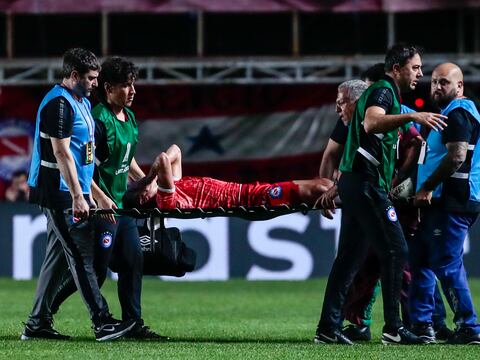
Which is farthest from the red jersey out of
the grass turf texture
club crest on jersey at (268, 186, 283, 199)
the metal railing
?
the metal railing

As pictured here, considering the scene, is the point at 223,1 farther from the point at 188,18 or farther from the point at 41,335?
the point at 41,335

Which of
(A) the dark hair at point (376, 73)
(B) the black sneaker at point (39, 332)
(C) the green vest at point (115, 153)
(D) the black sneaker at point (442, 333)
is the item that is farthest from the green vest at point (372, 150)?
(B) the black sneaker at point (39, 332)

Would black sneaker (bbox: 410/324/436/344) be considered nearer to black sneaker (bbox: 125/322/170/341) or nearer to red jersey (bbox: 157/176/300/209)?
black sneaker (bbox: 125/322/170/341)

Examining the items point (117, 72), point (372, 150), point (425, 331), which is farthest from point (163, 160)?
point (425, 331)

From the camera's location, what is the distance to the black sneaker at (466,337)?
1016 cm

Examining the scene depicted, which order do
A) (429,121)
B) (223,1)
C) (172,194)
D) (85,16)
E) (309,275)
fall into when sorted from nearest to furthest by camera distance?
(429,121) → (172,194) → (309,275) → (223,1) → (85,16)

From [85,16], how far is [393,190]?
1339 cm

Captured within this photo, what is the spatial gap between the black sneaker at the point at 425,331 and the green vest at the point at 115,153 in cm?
237

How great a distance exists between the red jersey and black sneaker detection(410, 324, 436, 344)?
262 centimetres

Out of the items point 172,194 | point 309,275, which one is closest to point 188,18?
point 309,275

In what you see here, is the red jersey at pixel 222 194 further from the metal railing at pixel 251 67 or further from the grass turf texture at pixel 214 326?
the metal railing at pixel 251 67

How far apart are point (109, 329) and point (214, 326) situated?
2084 mm

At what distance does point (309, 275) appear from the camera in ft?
59.2

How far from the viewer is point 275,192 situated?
12.8m
